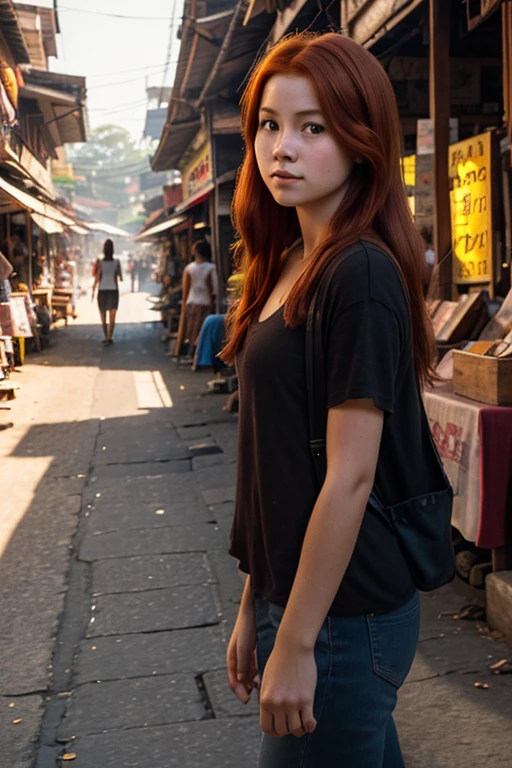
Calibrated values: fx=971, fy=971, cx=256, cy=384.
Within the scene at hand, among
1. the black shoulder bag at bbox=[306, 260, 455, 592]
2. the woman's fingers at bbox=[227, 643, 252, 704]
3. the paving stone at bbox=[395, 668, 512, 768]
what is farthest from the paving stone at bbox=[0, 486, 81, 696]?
the black shoulder bag at bbox=[306, 260, 455, 592]

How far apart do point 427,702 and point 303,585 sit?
2.34 metres

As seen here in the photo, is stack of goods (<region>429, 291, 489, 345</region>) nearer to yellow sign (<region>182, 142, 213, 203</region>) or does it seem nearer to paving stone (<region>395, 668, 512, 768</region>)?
paving stone (<region>395, 668, 512, 768</region>)

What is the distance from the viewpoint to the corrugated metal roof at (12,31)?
16391 millimetres

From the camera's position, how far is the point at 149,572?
536cm

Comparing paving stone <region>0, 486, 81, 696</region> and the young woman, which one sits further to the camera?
paving stone <region>0, 486, 81, 696</region>

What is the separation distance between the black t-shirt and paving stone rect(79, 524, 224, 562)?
4080 millimetres

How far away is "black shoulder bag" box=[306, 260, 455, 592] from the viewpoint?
157 centimetres

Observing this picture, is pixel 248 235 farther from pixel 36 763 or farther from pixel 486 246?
pixel 486 246

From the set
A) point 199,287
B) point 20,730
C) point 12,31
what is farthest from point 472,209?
point 12,31

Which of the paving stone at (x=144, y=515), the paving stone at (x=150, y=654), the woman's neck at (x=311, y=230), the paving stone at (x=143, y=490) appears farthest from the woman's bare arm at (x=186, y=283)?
the woman's neck at (x=311, y=230)

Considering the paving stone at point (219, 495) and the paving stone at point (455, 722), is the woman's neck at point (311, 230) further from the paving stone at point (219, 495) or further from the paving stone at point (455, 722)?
the paving stone at point (219, 495)

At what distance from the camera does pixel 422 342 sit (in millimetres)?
1718

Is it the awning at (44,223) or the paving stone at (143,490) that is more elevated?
the awning at (44,223)

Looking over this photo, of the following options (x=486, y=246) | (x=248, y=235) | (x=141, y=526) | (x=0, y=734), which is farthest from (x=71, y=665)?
(x=486, y=246)
